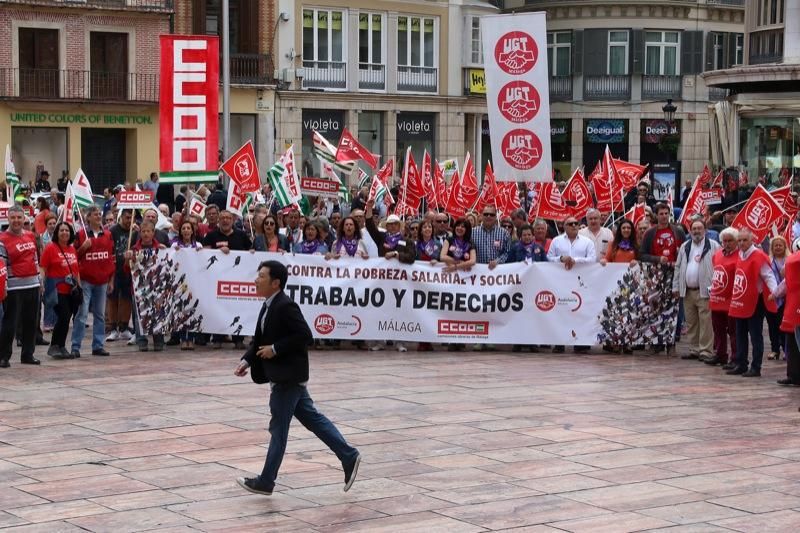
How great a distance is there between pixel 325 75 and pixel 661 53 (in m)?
14.3

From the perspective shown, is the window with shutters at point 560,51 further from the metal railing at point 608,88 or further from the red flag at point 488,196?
the red flag at point 488,196

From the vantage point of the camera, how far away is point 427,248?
59.6 feet

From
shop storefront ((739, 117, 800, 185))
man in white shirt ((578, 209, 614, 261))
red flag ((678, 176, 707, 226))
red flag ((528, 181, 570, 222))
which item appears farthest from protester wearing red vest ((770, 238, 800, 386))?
shop storefront ((739, 117, 800, 185))

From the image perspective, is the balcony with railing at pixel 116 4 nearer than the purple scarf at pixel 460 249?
No

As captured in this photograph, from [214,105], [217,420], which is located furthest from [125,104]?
[217,420]

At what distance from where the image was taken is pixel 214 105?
18.5 metres

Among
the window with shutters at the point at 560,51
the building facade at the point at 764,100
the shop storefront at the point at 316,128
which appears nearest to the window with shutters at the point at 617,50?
the window with shutters at the point at 560,51

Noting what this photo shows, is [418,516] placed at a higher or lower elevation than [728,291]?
lower

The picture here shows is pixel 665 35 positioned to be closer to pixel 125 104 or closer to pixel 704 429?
pixel 125 104

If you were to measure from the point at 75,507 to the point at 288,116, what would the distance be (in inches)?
1448

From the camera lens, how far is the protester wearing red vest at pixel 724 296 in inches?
638

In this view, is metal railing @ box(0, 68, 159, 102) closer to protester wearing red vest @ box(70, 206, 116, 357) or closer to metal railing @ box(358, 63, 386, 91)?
metal railing @ box(358, 63, 386, 91)

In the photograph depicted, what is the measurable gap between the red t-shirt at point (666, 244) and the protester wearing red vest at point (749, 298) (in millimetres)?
1861

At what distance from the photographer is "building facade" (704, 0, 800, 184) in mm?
35281
